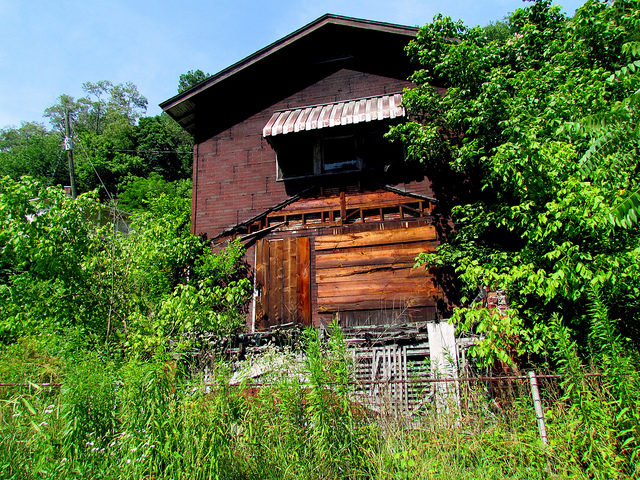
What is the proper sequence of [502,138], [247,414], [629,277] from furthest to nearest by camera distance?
1. [502,138]
2. [629,277]
3. [247,414]

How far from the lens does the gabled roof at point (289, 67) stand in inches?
459

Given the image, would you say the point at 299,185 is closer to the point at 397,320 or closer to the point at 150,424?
the point at 397,320

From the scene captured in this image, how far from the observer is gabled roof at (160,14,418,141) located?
38.2 feet

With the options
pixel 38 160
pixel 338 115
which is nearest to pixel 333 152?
pixel 338 115

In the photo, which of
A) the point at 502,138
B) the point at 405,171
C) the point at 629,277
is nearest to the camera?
the point at 629,277

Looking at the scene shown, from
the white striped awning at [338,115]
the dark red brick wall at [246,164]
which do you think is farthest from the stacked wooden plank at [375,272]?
the white striped awning at [338,115]

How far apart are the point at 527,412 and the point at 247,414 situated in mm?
2931

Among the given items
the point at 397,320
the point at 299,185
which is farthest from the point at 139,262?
the point at 397,320

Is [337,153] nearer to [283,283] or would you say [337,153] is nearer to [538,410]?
[283,283]

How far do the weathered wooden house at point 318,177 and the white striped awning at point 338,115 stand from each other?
0.03m

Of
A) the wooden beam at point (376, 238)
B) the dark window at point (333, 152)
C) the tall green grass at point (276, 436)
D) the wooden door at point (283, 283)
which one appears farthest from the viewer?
the dark window at point (333, 152)

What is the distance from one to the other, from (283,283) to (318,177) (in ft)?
9.11

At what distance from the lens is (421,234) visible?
32.1 feet

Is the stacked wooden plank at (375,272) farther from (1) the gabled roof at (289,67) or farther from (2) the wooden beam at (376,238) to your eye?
(1) the gabled roof at (289,67)
